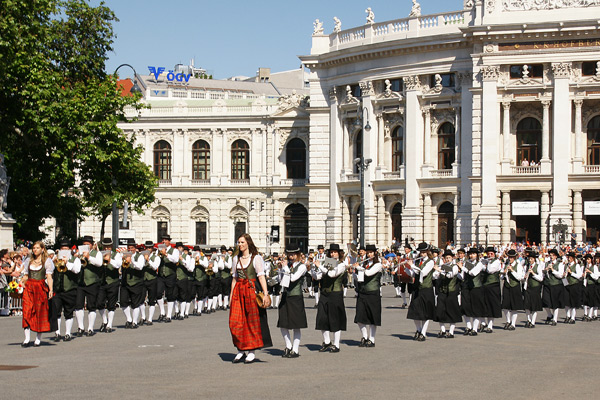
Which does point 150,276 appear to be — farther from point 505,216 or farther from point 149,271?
point 505,216

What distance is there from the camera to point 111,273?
22.8 metres

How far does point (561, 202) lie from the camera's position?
55.8 metres

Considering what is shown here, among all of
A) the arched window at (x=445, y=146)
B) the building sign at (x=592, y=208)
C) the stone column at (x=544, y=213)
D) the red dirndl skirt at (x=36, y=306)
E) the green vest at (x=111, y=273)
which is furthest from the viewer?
the arched window at (x=445, y=146)

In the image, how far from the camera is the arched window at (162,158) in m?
75.0

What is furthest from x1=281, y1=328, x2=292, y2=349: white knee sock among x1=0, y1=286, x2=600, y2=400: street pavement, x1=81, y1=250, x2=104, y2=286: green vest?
x1=81, y1=250, x2=104, y2=286: green vest

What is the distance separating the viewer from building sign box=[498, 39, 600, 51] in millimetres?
55406

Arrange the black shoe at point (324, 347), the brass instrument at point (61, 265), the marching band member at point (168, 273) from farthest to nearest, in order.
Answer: the marching band member at point (168, 273), the brass instrument at point (61, 265), the black shoe at point (324, 347)

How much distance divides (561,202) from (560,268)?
29.6 m

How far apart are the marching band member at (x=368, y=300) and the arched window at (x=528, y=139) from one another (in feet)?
131

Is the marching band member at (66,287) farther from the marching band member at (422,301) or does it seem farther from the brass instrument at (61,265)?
the marching band member at (422,301)

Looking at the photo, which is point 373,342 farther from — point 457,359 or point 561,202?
point 561,202

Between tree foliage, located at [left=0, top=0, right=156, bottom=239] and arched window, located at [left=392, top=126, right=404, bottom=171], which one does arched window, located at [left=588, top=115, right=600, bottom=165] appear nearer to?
arched window, located at [left=392, top=126, right=404, bottom=171]

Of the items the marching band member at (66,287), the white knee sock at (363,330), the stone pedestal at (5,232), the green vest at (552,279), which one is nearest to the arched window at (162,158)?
the stone pedestal at (5,232)

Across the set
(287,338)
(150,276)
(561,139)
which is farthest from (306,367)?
(561,139)
